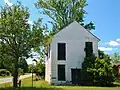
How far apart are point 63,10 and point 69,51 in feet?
47.8

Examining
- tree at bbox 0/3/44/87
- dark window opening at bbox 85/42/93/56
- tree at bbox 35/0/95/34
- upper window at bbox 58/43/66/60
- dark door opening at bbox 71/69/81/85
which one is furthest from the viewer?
tree at bbox 35/0/95/34

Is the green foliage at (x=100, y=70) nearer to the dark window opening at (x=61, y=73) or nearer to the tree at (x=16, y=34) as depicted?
the dark window opening at (x=61, y=73)

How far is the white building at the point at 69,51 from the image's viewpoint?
147 feet

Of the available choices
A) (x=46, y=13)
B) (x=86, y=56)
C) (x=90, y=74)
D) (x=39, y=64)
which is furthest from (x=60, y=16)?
(x=90, y=74)

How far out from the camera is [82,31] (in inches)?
1813

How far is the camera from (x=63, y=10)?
58.2m

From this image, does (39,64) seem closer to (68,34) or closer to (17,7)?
(68,34)

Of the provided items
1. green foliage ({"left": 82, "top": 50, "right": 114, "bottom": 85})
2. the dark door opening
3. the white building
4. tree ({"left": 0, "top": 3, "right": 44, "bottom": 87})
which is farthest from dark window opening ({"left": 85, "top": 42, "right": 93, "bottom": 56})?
tree ({"left": 0, "top": 3, "right": 44, "bottom": 87})

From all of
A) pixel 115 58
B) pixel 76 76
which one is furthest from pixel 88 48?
pixel 115 58

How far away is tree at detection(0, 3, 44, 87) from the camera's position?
3644cm

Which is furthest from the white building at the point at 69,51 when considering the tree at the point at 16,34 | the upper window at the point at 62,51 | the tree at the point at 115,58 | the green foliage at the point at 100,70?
the tree at the point at 115,58

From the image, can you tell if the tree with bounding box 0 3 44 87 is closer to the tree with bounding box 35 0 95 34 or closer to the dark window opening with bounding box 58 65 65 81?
the dark window opening with bounding box 58 65 65 81

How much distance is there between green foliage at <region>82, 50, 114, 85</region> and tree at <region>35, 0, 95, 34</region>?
51.8 feet

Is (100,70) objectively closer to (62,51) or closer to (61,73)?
(61,73)
